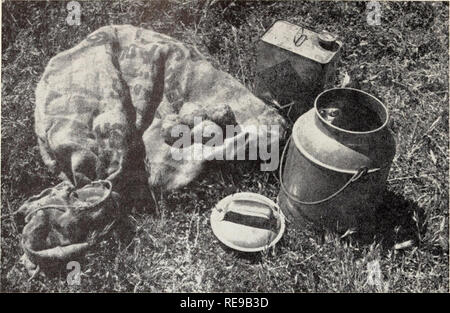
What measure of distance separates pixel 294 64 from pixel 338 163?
47.6 inches

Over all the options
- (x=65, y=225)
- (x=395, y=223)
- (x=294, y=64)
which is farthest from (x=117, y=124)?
→ (x=395, y=223)

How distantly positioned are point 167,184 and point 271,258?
97 centimetres

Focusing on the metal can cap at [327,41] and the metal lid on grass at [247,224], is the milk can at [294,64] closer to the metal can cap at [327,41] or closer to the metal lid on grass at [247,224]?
the metal can cap at [327,41]

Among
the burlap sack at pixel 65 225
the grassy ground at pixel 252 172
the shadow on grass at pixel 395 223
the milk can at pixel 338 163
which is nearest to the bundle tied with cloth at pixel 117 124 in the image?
the burlap sack at pixel 65 225

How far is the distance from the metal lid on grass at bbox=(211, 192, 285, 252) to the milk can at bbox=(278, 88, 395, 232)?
0.21m

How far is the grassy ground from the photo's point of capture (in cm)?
331

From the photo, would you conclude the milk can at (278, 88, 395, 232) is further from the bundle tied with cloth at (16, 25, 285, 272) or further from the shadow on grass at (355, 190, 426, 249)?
the bundle tied with cloth at (16, 25, 285, 272)

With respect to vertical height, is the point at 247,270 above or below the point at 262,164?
below

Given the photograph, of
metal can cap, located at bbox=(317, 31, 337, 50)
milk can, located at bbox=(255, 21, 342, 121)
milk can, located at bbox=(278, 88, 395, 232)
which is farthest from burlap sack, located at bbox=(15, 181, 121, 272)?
metal can cap, located at bbox=(317, 31, 337, 50)

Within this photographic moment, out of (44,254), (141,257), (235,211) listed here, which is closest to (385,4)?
(235,211)

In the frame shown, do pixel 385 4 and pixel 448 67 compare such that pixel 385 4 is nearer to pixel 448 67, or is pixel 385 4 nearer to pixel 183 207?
pixel 448 67

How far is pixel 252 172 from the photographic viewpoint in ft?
12.7

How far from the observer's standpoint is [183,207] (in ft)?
12.0
